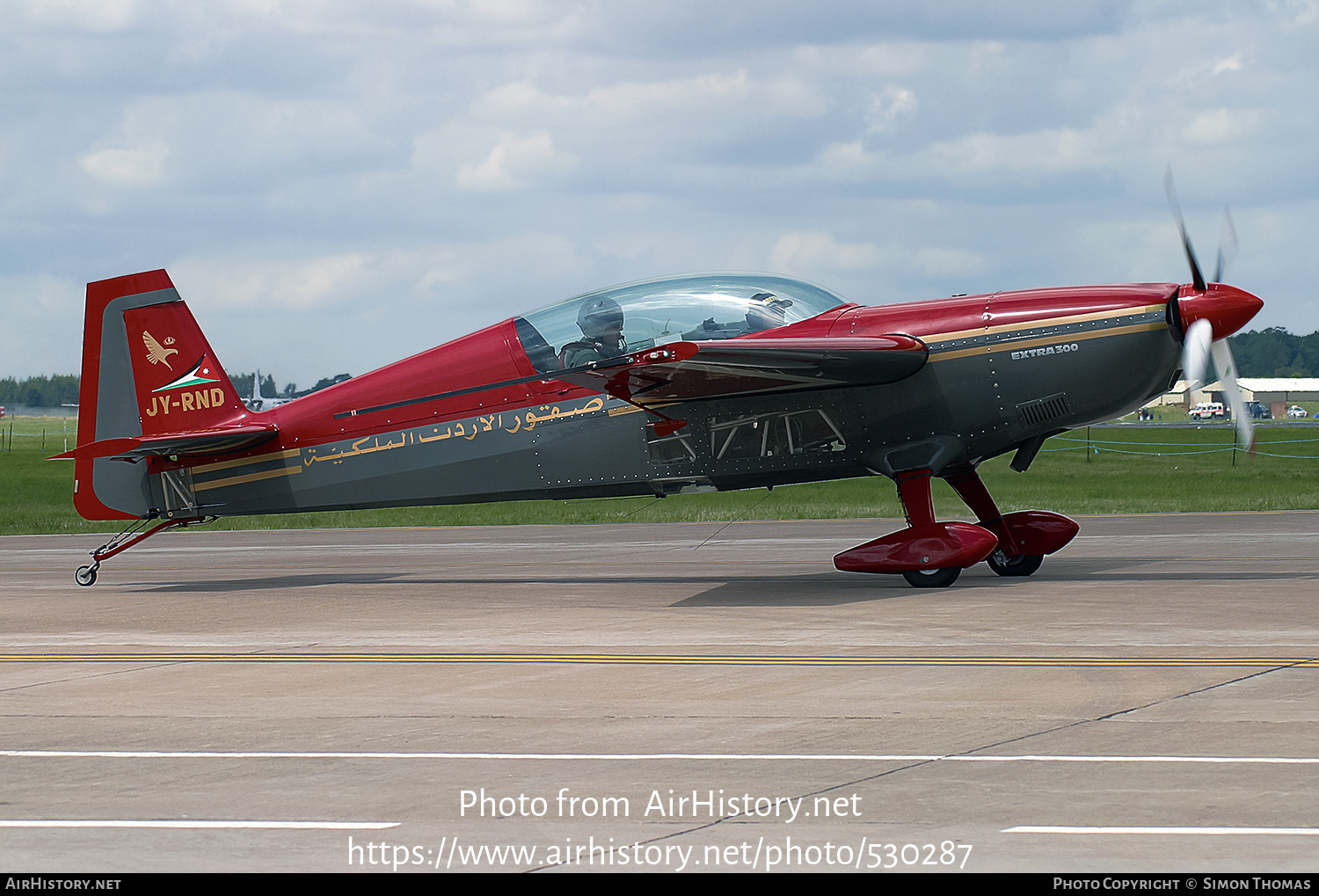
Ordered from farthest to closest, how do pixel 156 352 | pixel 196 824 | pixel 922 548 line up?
pixel 156 352 < pixel 922 548 < pixel 196 824

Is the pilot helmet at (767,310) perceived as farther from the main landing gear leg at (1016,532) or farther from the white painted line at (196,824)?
the white painted line at (196,824)

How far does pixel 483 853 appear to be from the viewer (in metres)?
5.03

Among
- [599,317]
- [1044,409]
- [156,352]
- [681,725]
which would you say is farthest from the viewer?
[156,352]

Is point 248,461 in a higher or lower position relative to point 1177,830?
higher

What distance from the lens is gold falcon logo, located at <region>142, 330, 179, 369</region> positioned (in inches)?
696

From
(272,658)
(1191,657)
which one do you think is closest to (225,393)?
(272,658)

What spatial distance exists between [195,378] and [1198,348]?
12.3 meters

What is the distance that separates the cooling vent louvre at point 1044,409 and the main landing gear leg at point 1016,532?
126cm

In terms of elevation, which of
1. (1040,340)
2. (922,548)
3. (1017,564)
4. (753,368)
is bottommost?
(1017,564)

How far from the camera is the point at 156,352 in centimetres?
1769

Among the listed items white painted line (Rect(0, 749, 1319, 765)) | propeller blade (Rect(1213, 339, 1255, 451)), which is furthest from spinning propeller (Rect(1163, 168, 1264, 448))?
white painted line (Rect(0, 749, 1319, 765))

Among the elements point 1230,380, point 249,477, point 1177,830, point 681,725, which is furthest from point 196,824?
point 249,477

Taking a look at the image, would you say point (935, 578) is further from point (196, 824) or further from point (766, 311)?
point (196, 824)

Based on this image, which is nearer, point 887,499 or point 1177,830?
point 1177,830
